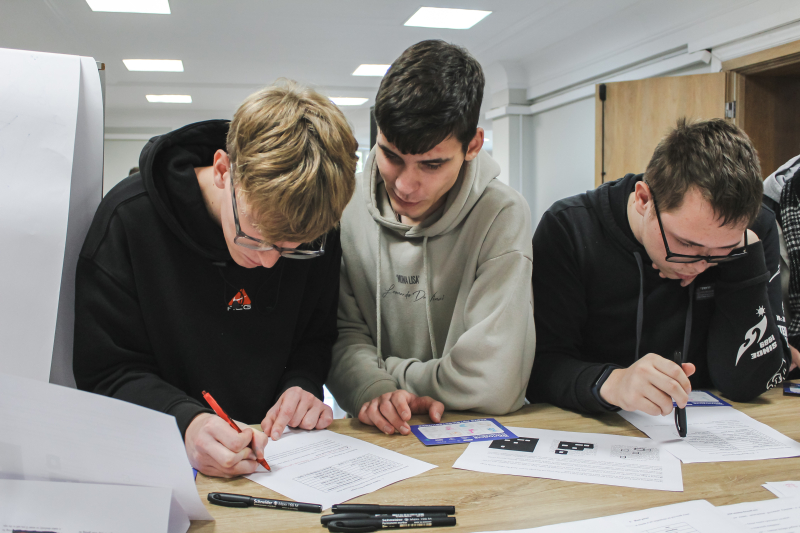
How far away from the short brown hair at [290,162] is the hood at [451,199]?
0.36 metres

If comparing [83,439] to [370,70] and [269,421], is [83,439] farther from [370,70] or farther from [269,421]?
[370,70]

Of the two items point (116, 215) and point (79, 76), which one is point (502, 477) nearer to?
point (116, 215)

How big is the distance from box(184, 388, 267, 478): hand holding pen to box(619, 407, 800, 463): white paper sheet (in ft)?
2.37

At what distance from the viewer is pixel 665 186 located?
1.32 metres

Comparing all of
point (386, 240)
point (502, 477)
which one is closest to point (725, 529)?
point (502, 477)

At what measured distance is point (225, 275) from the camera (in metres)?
1.17

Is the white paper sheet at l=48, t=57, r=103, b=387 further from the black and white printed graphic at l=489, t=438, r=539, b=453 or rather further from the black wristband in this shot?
the black wristband

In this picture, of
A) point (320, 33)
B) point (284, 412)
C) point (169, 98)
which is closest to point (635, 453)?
point (284, 412)

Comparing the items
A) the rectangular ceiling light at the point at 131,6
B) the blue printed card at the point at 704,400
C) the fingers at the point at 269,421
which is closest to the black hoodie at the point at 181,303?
the fingers at the point at 269,421

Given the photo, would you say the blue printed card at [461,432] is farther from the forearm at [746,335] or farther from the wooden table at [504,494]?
the forearm at [746,335]

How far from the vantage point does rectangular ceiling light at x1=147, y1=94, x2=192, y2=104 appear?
9.27 metres

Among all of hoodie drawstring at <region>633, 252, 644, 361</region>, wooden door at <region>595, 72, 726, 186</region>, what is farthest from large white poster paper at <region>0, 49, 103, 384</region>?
wooden door at <region>595, 72, 726, 186</region>

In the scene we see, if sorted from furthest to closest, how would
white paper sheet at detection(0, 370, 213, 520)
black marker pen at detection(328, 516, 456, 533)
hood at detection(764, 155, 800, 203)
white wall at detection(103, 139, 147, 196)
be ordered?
white wall at detection(103, 139, 147, 196)
hood at detection(764, 155, 800, 203)
black marker pen at detection(328, 516, 456, 533)
white paper sheet at detection(0, 370, 213, 520)

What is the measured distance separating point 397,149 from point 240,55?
6.54 meters
